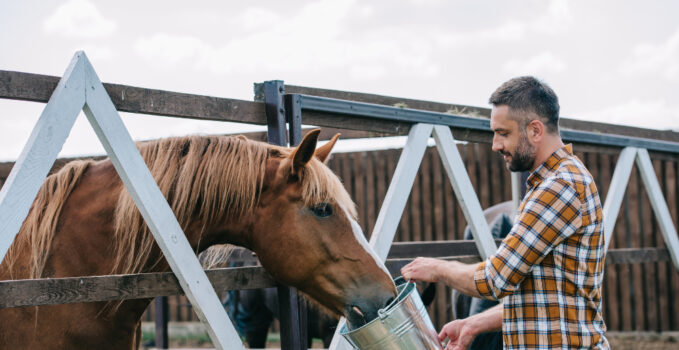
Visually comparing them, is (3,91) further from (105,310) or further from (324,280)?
(324,280)

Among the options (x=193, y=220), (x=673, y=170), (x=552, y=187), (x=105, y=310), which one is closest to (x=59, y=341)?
(x=105, y=310)

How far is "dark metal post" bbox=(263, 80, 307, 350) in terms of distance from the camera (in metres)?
3.08

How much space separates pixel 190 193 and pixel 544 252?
4.31 feet

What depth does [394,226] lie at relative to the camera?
3.50 metres

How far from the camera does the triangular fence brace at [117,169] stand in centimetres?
214

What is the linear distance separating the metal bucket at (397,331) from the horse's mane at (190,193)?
20.9 inches

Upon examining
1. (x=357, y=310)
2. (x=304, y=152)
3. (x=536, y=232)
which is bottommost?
(x=357, y=310)

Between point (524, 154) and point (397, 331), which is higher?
point (524, 154)

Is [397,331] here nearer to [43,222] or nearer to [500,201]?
[43,222]

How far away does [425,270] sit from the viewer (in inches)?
98.9

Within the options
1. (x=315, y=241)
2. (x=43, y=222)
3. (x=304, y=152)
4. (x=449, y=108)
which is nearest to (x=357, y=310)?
(x=315, y=241)

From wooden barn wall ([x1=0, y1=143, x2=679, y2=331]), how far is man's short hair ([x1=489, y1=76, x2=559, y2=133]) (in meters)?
5.78

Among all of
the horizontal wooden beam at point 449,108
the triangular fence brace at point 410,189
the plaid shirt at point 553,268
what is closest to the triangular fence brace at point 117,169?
the triangular fence brace at point 410,189

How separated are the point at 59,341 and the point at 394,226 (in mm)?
1607
